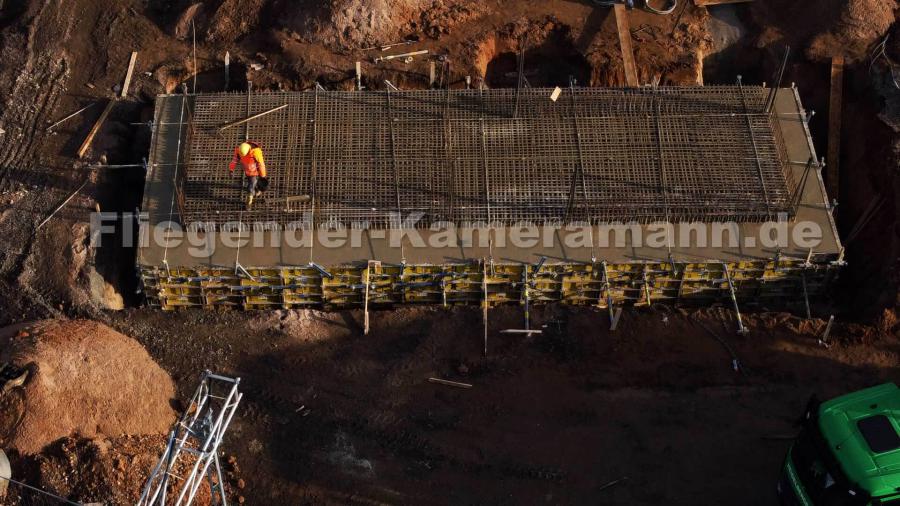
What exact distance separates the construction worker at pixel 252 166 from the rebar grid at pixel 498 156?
20cm

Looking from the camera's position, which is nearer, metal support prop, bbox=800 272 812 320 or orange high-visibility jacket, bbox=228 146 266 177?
orange high-visibility jacket, bbox=228 146 266 177

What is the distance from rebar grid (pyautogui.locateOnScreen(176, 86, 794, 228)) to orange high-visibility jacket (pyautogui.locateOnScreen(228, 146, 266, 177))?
49 cm

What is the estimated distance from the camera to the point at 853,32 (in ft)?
57.2

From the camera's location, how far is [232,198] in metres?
15.4

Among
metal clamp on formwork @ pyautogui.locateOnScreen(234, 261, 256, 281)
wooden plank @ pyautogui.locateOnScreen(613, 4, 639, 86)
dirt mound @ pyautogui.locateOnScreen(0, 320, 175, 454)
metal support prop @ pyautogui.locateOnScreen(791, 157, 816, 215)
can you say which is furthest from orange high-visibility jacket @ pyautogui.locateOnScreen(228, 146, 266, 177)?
metal support prop @ pyautogui.locateOnScreen(791, 157, 816, 215)

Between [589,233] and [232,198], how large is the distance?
614 centimetres

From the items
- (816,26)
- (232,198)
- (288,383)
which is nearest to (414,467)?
(288,383)

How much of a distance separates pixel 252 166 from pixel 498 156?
4286 millimetres

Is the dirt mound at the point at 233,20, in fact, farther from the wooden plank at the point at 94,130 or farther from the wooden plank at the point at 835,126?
the wooden plank at the point at 835,126

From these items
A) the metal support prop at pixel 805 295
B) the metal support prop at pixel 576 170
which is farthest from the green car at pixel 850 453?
the metal support prop at pixel 576 170

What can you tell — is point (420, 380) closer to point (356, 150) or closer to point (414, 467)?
point (414, 467)

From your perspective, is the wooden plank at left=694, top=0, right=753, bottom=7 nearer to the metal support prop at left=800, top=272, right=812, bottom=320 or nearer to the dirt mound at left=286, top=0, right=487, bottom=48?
the dirt mound at left=286, top=0, right=487, bottom=48

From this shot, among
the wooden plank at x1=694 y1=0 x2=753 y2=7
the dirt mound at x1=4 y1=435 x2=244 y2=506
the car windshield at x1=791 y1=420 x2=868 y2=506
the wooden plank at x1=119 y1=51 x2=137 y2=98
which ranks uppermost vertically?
the wooden plank at x1=694 y1=0 x2=753 y2=7

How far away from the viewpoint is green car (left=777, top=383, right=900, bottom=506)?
33.7 ft
